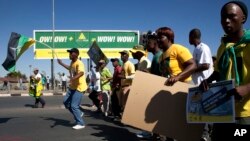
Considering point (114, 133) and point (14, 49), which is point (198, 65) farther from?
point (14, 49)

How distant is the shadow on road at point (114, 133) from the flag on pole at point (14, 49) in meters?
2.67

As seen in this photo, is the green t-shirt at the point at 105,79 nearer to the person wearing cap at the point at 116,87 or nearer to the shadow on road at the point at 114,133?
the person wearing cap at the point at 116,87

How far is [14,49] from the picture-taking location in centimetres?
923

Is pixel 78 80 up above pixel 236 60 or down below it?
below

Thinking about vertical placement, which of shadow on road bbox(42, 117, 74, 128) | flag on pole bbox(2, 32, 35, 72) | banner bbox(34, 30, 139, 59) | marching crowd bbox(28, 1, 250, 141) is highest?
banner bbox(34, 30, 139, 59)

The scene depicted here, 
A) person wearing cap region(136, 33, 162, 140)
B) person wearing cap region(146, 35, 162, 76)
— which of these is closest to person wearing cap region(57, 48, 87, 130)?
person wearing cap region(136, 33, 162, 140)

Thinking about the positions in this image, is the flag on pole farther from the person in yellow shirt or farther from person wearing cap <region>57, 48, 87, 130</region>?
the person in yellow shirt

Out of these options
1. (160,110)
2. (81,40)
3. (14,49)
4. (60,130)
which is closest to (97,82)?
(14,49)

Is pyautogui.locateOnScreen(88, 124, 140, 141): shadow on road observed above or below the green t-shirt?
below

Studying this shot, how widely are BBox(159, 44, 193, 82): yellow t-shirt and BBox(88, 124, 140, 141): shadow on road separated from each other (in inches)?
97.8

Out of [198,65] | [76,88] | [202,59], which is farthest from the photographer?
[76,88]

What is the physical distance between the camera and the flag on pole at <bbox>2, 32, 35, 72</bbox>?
9.16 m

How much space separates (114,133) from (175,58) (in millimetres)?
Answer: 3268

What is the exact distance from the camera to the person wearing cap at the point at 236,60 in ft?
8.56
